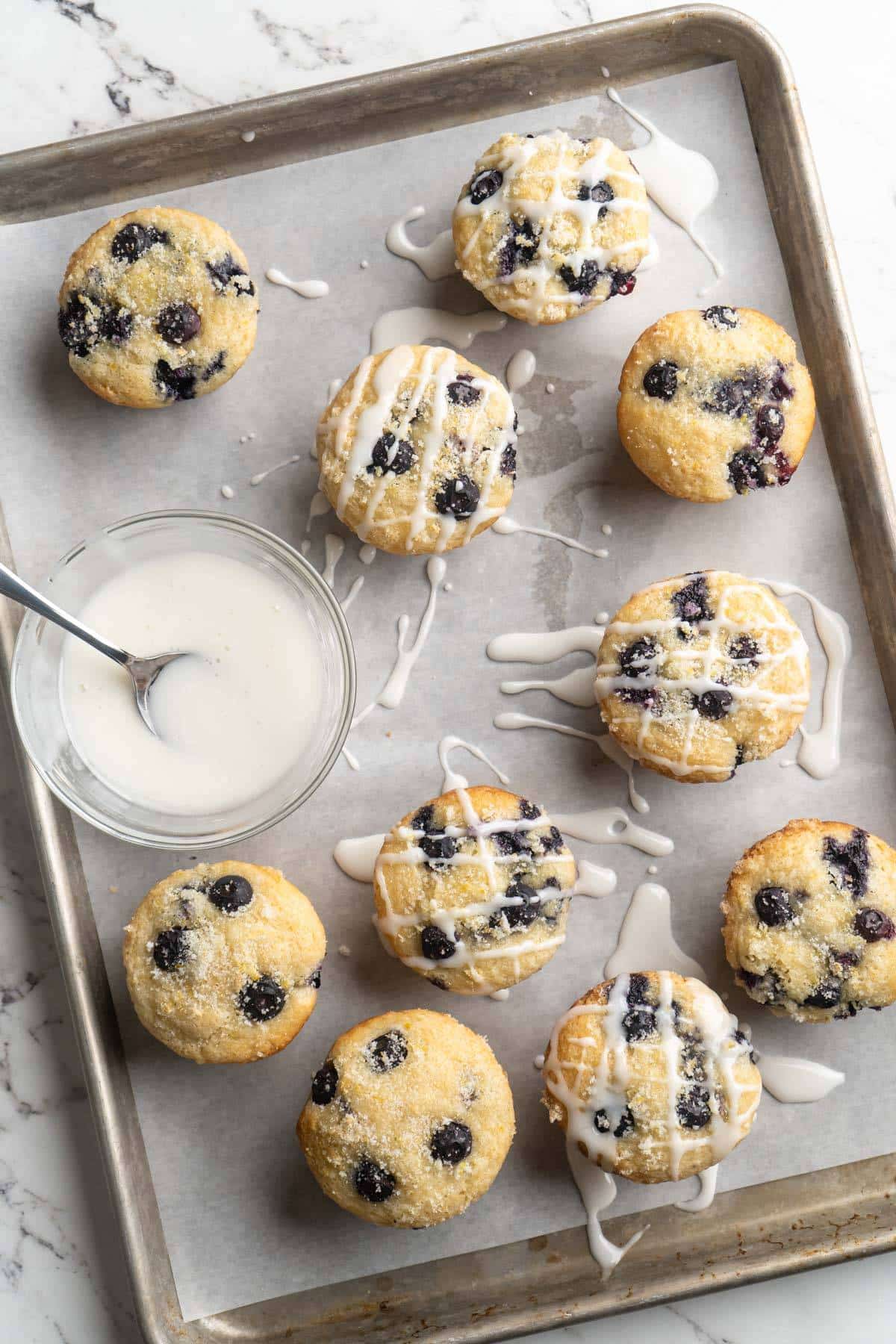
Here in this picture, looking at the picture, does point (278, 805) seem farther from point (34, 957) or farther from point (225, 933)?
point (34, 957)

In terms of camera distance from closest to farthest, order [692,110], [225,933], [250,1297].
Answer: [225,933] → [250,1297] → [692,110]

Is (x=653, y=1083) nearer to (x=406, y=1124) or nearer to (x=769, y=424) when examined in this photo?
(x=406, y=1124)

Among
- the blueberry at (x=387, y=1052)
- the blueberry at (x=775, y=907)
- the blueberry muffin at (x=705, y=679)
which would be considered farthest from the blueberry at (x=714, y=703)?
the blueberry at (x=387, y=1052)

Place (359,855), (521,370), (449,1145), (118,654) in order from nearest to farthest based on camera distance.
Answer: (449,1145) → (118,654) → (359,855) → (521,370)

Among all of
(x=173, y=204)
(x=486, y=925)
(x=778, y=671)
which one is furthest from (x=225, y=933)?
(x=173, y=204)

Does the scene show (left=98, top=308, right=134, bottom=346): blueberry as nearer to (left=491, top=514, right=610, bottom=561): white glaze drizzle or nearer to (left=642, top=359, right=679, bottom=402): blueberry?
(left=491, top=514, right=610, bottom=561): white glaze drizzle

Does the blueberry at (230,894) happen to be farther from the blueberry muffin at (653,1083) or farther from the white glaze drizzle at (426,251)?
the white glaze drizzle at (426,251)

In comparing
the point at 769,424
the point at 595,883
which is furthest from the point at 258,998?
the point at 769,424
